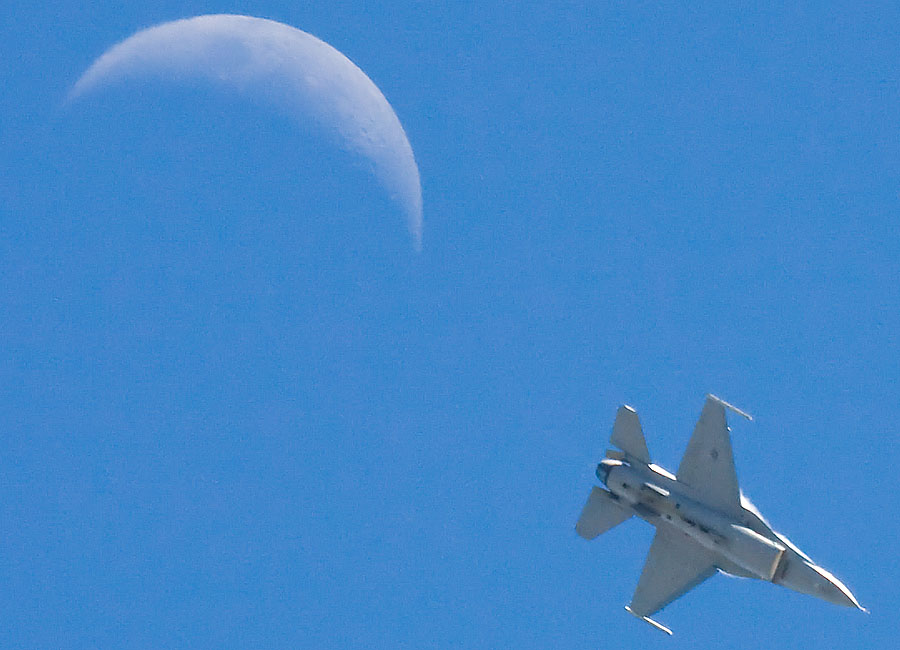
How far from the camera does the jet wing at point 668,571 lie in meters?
76.7

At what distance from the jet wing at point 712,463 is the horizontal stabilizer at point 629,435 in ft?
6.63

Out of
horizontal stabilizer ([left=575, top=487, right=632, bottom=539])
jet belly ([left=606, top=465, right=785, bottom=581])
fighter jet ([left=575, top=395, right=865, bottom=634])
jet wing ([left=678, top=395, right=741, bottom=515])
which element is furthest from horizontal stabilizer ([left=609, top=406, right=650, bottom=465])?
horizontal stabilizer ([left=575, top=487, right=632, bottom=539])

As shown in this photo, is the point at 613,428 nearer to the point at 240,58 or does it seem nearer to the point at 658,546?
the point at 658,546

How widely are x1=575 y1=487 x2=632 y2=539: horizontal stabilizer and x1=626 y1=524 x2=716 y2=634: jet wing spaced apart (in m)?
2.12

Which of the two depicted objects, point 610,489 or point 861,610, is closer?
point 861,610

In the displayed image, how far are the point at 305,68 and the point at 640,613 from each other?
1294 inches

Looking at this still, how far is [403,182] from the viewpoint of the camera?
3354 inches

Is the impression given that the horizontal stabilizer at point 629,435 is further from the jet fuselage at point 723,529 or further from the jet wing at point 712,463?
the jet wing at point 712,463

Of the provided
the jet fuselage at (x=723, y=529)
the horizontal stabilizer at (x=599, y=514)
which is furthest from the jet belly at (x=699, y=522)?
the horizontal stabilizer at (x=599, y=514)

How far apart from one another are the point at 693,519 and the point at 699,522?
34cm

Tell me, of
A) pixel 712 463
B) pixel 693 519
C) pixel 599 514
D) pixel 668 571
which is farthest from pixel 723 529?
pixel 599 514

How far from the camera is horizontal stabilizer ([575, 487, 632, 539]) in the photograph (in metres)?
77.2

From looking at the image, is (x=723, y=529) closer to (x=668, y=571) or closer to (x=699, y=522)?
(x=699, y=522)

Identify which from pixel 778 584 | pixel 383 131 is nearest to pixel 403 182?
pixel 383 131
